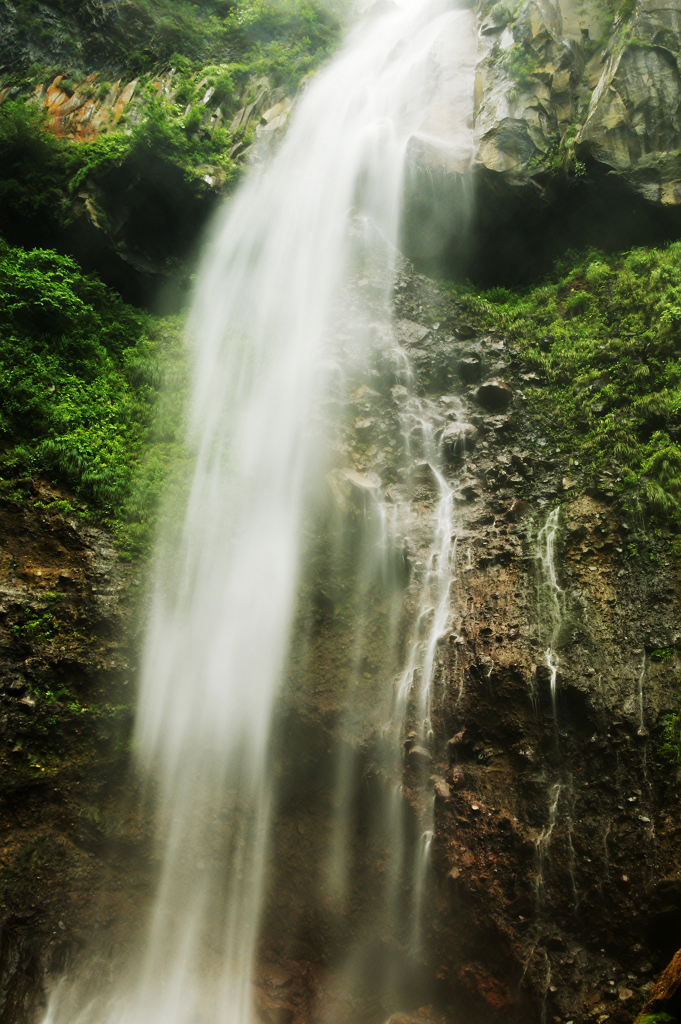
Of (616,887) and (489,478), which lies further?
(489,478)

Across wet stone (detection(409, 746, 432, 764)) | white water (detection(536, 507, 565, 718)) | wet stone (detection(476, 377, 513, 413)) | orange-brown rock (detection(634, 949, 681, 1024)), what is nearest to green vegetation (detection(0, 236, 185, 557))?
wet stone (detection(409, 746, 432, 764))

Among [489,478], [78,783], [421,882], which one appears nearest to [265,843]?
[421,882]

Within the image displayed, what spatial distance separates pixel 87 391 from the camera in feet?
28.8

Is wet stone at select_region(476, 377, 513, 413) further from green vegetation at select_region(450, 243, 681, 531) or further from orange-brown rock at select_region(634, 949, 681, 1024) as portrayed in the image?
orange-brown rock at select_region(634, 949, 681, 1024)

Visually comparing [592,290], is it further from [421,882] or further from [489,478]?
[421,882]

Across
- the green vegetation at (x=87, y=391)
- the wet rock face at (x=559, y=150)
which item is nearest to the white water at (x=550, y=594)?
the green vegetation at (x=87, y=391)

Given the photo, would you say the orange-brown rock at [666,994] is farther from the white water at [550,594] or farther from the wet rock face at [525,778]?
the white water at [550,594]

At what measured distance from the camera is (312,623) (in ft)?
23.6

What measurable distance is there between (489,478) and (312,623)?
11.4 ft

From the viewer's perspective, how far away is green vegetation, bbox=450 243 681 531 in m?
7.02

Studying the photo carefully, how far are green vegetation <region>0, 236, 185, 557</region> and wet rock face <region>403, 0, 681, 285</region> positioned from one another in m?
6.43

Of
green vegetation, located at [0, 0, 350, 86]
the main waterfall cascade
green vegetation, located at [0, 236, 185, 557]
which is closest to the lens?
the main waterfall cascade

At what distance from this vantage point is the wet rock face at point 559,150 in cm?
966

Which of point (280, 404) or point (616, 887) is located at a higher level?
point (280, 404)
